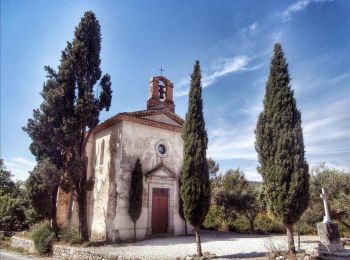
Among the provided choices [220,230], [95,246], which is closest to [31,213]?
[95,246]

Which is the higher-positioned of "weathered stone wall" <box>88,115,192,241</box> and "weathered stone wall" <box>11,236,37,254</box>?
"weathered stone wall" <box>88,115,192,241</box>

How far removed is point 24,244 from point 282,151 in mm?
Result: 14363

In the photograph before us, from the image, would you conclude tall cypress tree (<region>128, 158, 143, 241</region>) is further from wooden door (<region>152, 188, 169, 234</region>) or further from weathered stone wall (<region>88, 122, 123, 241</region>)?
wooden door (<region>152, 188, 169, 234</region>)

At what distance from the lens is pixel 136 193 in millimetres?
15055

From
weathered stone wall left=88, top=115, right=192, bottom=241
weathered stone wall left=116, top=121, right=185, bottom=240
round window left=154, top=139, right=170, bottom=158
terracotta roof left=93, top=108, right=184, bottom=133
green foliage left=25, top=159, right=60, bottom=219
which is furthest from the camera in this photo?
round window left=154, top=139, right=170, bottom=158

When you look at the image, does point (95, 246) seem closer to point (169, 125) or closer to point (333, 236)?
point (169, 125)

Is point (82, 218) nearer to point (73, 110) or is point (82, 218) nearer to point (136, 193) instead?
point (136, 193)

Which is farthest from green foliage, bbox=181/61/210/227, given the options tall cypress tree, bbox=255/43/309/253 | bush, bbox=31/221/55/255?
bush, bbox=31/221/55/255

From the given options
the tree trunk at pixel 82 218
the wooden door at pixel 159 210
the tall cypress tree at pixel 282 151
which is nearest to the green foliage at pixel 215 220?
the wooden door at pixel 159 210

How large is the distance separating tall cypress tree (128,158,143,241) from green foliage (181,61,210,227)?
5290mm

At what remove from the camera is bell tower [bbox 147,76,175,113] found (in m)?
18.9

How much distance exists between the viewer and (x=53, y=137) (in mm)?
14070

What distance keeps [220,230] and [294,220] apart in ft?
38.6

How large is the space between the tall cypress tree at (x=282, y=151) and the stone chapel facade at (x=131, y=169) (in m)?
8.17
